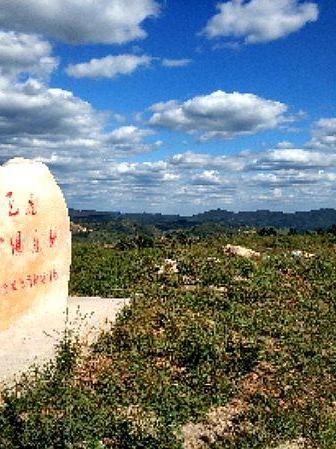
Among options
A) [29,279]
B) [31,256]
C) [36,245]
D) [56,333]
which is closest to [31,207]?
[36,245]

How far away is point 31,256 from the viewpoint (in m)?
17.0

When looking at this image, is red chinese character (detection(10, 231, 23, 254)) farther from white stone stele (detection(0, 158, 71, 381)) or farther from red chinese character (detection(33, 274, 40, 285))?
red chinese character (detection(33, 274, 40, 285))

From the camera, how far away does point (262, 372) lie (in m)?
14.9

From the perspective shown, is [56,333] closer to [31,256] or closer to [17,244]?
[31,256]

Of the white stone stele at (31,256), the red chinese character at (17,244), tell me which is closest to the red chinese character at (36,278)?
the white stone stele at (31,256)

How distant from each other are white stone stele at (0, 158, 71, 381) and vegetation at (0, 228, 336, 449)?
1.71 meters

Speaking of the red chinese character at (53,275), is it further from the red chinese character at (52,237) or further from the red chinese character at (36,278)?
the red chinese character at (52,237)

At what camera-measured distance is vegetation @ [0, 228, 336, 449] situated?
1132cm

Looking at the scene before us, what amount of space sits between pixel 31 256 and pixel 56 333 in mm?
2288

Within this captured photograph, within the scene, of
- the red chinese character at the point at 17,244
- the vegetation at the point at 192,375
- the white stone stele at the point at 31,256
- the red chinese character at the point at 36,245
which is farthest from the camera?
the red chinese character at the point at 36,245

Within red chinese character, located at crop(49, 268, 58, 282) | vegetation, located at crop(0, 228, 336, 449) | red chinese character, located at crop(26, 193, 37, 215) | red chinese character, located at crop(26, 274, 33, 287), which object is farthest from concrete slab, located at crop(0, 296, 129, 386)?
red chinese character, located at crop(26, 193, 37, 215)

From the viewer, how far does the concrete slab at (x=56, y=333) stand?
14.4 meters

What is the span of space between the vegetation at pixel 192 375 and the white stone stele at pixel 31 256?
5.62 feet

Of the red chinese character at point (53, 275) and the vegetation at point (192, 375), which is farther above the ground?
the red chinese character at point (53, 275)
